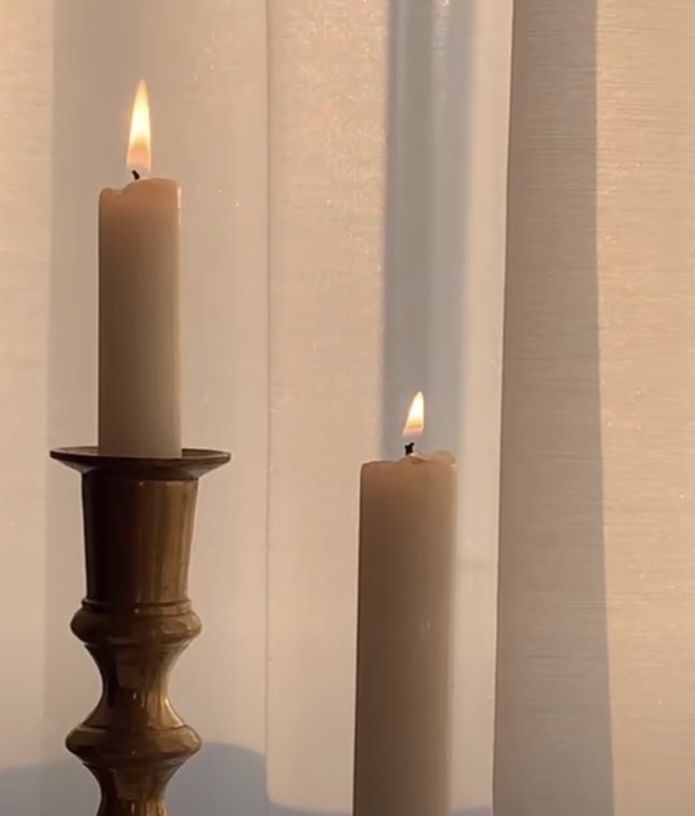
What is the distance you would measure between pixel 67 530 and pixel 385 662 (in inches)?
15.1

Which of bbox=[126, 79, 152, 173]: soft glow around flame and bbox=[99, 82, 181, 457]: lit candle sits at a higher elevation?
bbox=[126, 79, 152, 173]: soft glow around flame

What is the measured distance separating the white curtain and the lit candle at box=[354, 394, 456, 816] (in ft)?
1.19

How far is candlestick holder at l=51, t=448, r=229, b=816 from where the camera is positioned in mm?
435

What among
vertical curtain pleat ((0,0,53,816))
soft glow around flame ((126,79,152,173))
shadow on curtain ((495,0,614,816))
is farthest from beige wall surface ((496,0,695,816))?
soft glow around flame ((126,79,152,173))

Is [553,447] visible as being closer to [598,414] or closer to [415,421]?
[598,414]

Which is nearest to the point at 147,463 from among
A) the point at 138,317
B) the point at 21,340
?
the point at 138,317

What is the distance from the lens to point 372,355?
801mm

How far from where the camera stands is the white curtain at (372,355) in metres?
0.77

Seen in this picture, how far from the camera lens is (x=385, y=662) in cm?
43

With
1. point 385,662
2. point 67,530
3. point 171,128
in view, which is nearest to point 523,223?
point 171,128

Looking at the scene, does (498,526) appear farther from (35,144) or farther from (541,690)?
(35,144)

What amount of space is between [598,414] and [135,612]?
1.47 ft

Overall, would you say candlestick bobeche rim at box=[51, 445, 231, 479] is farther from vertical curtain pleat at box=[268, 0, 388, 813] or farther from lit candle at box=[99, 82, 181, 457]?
vertical curtain pleat at box=[268, 0, 388, 813]

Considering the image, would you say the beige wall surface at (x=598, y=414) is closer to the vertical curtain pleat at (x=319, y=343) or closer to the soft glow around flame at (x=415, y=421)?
the vertical curtain pleat at (x=319, y=343)
